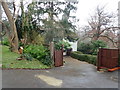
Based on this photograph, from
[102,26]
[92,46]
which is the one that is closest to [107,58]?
[92,46]

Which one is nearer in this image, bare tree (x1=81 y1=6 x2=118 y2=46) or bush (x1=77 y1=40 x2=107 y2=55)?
bush (x1=77 y1=40 x2=107 y2=55)

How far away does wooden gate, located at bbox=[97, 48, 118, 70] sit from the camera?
8125mm

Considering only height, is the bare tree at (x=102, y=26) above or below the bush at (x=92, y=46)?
above

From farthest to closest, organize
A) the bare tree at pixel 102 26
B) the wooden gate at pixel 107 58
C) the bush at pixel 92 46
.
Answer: the bare tree at pixel 102 26
the bush at pixel 92 46
the wooden gate at pixel 107 58

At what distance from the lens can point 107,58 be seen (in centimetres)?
830

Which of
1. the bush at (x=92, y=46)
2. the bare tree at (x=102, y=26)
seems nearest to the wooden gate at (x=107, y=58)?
the bush at (x=92, y=46)

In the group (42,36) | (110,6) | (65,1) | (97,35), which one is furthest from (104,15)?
(42,36)

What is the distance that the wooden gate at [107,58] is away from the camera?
320 inches

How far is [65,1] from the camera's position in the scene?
16.7m

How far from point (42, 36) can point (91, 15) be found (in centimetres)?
729

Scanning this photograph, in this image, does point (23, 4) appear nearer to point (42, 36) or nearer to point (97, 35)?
point (42, 36)

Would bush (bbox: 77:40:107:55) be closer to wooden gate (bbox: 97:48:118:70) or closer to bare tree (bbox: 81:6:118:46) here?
bare tree (bbox: 81:6:118:46)

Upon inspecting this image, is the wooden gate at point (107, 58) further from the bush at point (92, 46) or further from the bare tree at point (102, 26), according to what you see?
the bare tree at point (102, 26)

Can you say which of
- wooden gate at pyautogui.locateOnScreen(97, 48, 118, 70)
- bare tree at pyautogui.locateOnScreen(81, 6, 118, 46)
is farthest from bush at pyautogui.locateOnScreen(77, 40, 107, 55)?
wooden gate at pyautogui.locateOnScreen(97, 48, 118, 70)
